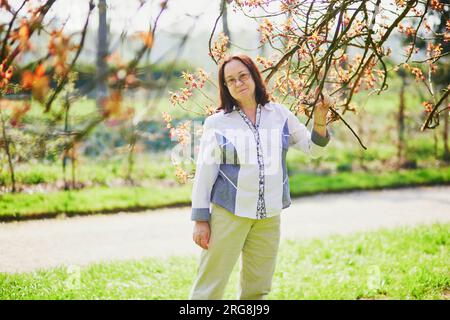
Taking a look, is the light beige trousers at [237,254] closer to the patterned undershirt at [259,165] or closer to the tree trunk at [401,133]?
the patterned undershirt at [259,165]

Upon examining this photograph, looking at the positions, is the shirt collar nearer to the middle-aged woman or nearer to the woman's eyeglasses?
the middle-aged woman

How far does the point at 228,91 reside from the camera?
2562mm

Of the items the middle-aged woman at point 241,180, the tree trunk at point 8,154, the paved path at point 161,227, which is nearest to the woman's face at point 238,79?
the middle-aged woman at point 241,180

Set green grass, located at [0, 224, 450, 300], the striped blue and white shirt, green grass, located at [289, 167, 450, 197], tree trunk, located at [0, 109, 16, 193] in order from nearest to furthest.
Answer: the striped blue and white shirt, tree trunk, located at [0, 109, 16, 193], green grass, located at [0, 224, 450, 300], green grass, located at [289, 167, 450, 197]

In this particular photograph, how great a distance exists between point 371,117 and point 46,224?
6019 mm

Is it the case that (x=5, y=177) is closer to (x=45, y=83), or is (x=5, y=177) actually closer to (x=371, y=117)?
(x=45, y=83)

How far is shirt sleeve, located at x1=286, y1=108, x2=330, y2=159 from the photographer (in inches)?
102

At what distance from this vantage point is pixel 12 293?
3295 mm

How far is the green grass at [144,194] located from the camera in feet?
15.5

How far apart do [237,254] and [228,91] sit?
793mm

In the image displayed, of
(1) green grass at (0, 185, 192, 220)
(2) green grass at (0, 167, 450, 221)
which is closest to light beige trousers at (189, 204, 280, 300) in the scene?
(2) green grass at (0, 167, 450, 221)

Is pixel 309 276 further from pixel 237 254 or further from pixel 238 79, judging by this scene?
pixel 238 79

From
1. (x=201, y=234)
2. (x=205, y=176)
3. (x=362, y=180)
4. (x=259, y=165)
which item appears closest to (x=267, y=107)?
(x=259, y=165)

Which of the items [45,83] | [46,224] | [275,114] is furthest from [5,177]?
[275,114]
